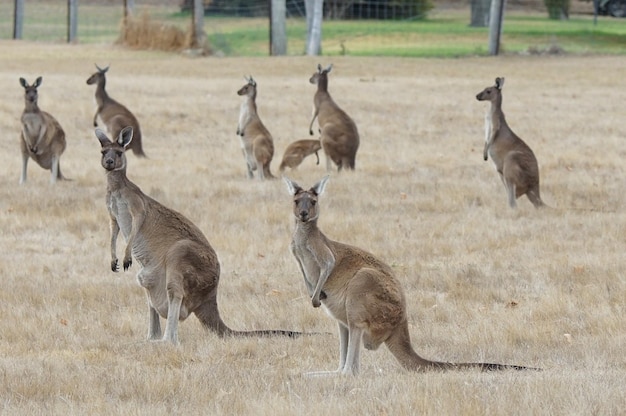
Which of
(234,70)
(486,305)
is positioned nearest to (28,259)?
(486,305)

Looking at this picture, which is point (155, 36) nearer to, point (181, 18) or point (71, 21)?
point (71, 21)

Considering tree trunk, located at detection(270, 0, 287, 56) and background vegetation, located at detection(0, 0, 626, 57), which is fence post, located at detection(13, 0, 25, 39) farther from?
tree trunk, located at detection(270, 0, 287, 56)

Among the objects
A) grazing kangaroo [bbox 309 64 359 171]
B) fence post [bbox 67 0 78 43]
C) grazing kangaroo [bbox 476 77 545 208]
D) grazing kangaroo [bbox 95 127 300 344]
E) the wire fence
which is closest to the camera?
grazing kangaroo [bbox 95 127 300 344]

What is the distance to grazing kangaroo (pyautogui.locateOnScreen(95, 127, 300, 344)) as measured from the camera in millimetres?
6258

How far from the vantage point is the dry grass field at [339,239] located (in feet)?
16.9

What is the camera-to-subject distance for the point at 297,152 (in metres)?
13.4

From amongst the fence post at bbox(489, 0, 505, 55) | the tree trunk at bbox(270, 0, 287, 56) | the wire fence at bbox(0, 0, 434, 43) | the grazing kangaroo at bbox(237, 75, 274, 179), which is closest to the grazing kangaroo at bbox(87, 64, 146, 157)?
the grazing kangaroo at bbox(237, 75, 274, 179)

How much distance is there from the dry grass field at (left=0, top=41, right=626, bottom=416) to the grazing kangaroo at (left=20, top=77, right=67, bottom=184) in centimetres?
24

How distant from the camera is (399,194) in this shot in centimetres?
1176

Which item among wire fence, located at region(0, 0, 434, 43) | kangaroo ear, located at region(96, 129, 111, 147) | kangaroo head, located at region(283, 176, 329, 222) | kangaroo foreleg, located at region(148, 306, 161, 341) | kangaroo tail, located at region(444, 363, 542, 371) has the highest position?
kangaroo ear, located at region(96, 129, 111, 147)

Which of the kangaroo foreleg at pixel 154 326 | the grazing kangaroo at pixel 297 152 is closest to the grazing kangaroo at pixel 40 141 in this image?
the grazing kangaroo at pixel 297 152

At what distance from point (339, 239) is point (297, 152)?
12.6 feet

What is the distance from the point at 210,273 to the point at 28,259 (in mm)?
2877

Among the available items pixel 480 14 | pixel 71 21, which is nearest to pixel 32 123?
pixel 71 21
